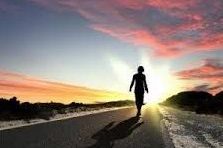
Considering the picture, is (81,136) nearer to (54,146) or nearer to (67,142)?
(67,142)

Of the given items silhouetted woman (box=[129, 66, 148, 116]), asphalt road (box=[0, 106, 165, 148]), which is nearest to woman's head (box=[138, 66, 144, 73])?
silhouetted woman (box=[129, 66, 148, 116])

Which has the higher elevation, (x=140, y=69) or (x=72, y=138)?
(x=140, y=69)

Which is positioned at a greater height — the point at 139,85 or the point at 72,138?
the point at 139,85

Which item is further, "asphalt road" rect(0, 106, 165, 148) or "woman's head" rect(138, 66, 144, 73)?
"woman's head" rect(138, 66, 144, 73)

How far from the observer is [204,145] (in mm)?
12414

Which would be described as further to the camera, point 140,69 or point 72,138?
point 140,69

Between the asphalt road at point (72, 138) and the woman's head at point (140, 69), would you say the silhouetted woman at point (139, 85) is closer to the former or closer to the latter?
the woman's head at point (140, 69)

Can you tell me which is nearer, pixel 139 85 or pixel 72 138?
pixel 72 138

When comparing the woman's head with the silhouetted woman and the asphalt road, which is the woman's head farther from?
the asphalt road

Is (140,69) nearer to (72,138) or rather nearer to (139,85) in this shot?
(139,85)

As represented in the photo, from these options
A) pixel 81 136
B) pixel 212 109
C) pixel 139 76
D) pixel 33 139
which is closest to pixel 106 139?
pixel 81 136

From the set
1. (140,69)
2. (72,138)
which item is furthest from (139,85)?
(72,138)

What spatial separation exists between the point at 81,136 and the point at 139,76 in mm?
13492

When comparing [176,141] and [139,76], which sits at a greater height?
[139,76]
